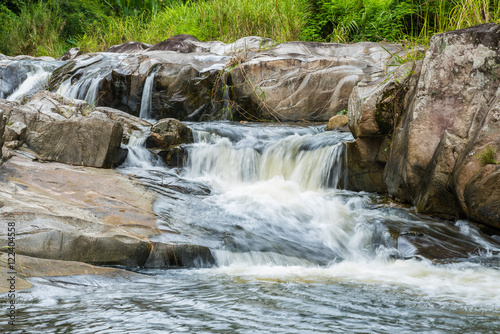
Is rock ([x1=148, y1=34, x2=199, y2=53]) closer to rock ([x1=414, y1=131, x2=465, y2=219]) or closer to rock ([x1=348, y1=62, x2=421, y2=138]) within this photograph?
rock ([x1=348, y1=62, x2=421, y2=138])

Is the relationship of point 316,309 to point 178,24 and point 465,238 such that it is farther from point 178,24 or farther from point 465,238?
point 178,24

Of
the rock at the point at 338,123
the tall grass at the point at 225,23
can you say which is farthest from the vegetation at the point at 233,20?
the rock at the point at 338,123

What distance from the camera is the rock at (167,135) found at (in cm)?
734

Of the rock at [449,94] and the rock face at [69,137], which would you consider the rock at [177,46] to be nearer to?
the rock face at [69,137]

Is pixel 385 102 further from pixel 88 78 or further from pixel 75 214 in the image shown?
pixel 88 78

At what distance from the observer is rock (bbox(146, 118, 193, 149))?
24.1 ft

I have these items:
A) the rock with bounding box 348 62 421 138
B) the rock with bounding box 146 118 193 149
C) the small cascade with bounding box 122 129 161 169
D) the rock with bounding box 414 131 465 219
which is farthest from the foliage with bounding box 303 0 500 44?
the small cascade with bounding box 122 129 161 169

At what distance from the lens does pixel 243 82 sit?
976 centimetres

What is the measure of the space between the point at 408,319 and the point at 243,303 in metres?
0.98

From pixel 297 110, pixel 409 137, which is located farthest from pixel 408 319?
pixel 297 110

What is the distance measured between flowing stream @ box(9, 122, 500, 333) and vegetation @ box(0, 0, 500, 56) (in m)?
2.75

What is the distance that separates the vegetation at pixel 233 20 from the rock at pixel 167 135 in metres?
3.65

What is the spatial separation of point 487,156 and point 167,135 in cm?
468

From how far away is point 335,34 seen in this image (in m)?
12.0
